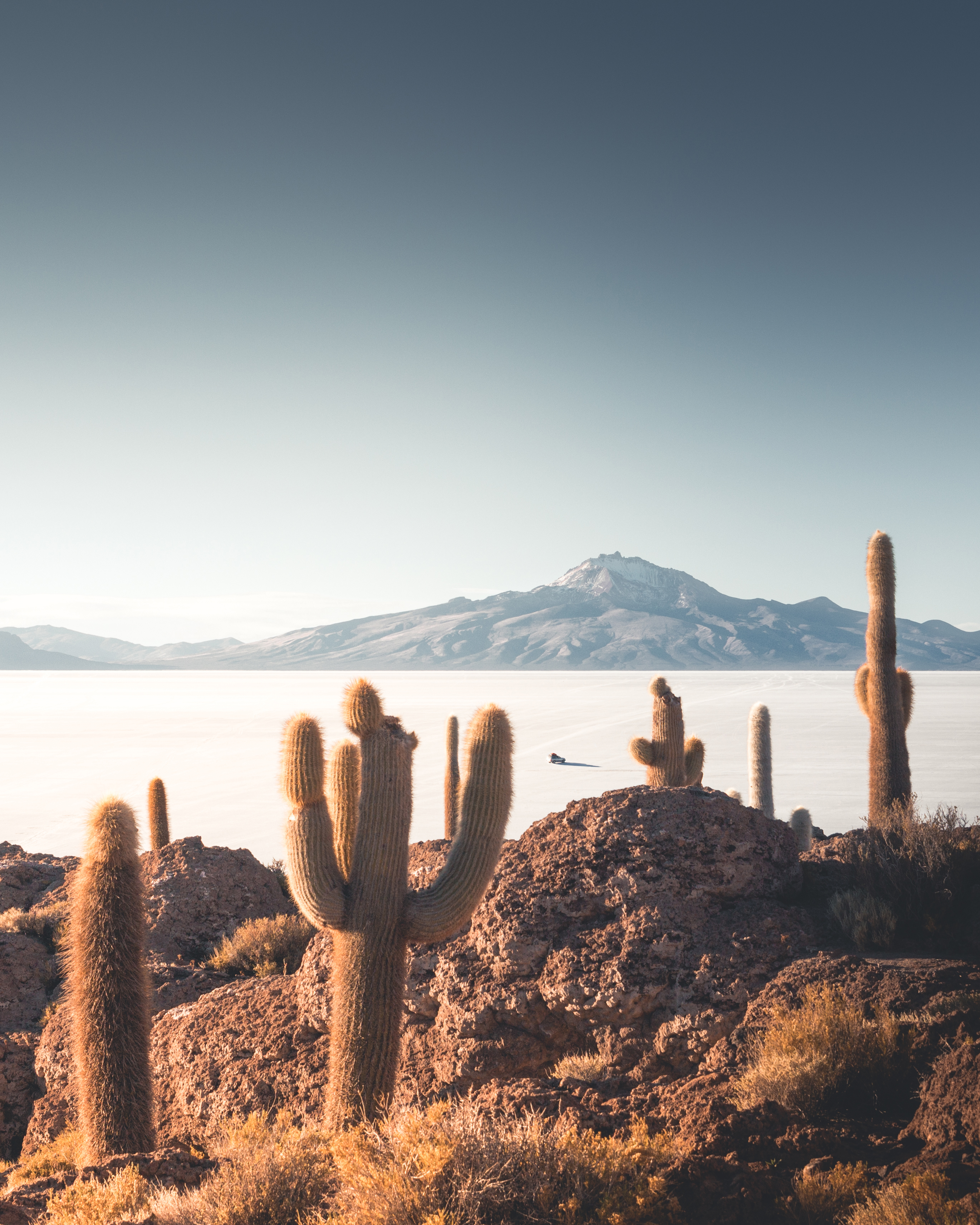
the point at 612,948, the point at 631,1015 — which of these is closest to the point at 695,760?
the point at 612,948

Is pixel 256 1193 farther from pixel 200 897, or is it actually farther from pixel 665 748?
pixel 200 897

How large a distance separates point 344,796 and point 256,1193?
10.3 feet

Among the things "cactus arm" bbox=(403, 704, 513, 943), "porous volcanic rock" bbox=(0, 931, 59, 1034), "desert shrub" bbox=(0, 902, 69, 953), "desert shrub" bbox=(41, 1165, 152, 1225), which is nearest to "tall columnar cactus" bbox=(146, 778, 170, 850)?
"desert shrub" bbox=(0, 902, 69, 953)

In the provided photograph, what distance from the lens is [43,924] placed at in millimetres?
10594

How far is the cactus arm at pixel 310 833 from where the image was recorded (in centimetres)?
581

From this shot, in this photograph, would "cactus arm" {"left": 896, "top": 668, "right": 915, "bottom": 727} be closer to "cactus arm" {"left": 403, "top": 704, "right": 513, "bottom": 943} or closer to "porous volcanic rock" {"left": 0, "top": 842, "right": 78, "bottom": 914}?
"cactus arm" {"left": 403, "top": 704, "right": 513, "bottom": 943}

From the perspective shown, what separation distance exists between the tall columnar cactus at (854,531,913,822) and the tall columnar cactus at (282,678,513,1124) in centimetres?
672

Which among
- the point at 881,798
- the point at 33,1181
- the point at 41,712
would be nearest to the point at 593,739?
the point at 881,798

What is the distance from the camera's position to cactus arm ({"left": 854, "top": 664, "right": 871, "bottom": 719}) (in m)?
12.6

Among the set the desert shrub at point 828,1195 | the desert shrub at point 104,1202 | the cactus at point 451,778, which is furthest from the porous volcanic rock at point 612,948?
the cactus at point 451,778

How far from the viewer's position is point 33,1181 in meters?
4.68

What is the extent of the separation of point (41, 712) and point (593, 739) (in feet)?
163

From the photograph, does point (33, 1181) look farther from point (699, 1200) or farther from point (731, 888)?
point (731, 888)

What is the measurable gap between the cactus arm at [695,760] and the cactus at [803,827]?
160cm
